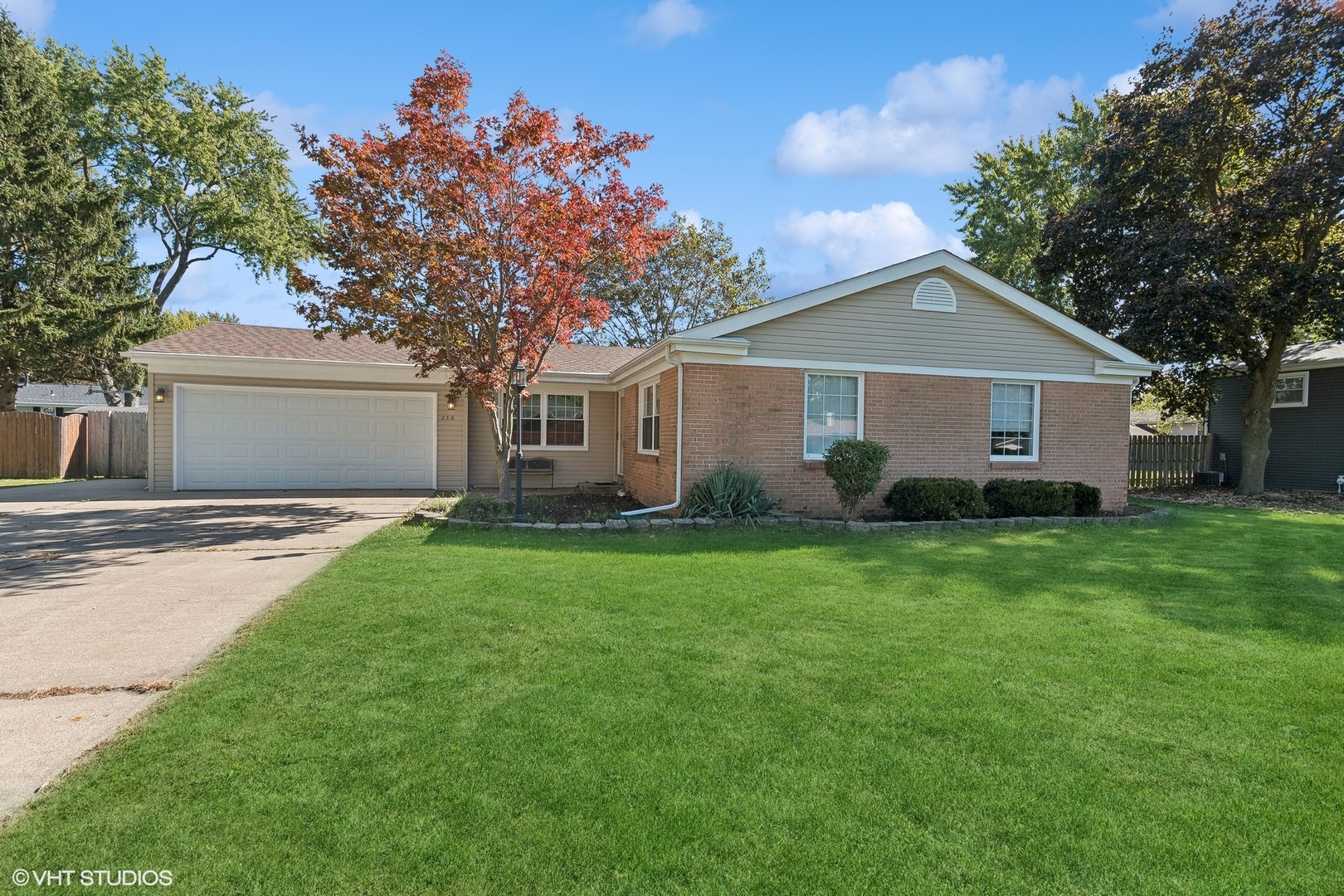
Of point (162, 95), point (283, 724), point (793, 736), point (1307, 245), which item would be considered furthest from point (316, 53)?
point (162, 95)

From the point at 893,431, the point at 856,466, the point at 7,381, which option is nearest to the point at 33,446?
the point at 7,381

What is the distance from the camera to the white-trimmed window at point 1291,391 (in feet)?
60.0

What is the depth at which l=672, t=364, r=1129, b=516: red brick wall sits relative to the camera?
428 inches

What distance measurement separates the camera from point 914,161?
18.8 metres

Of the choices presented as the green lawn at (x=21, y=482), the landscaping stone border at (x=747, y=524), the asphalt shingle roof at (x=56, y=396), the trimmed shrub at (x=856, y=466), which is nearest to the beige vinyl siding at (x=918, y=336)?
the trimmed shrub at (x=856, y=466)

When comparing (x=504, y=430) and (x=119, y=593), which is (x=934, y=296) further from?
(x=119, y=593)

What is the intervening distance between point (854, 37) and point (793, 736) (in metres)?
11.4

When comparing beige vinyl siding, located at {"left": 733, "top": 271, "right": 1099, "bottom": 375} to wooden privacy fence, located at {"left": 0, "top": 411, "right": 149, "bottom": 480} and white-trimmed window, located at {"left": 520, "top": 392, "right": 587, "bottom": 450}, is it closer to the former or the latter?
white-trimmed window, located at {"left": 520, "top": 392, "right": 587, "bottom": 450}

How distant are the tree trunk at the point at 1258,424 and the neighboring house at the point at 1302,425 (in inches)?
61.4

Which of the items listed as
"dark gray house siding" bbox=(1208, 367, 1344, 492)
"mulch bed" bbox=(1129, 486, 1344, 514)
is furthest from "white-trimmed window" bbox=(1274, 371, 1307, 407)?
"mulch bed" bbox=(1129, 486, 1344, 514)

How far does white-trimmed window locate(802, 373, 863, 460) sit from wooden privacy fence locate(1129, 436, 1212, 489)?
1222 centimetres

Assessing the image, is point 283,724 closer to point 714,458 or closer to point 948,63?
point 714,458

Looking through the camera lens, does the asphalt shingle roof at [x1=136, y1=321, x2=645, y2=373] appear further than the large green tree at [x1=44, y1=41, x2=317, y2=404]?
No

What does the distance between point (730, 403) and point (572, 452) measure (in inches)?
248
